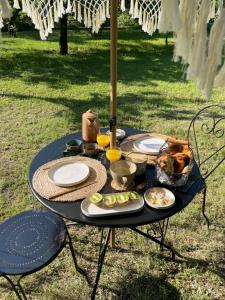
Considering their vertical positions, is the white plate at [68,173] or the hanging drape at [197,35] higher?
the hanging drape at [197,35]

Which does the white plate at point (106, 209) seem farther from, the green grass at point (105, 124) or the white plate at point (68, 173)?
the green grass at point (105, 124)

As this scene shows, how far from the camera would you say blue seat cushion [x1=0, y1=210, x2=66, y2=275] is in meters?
2.10

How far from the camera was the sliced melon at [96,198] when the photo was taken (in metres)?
2.01

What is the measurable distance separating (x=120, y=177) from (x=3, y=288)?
4.66 feet

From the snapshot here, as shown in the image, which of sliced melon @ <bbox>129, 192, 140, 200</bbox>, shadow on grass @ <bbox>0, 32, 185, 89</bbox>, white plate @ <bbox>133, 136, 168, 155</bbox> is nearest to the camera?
sliced melon @ <bbox>129, 192, 140, 200</bbox>

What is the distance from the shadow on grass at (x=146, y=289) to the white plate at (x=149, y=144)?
105 centimetres

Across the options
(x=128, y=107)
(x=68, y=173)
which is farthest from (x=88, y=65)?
(x=68, y=173)

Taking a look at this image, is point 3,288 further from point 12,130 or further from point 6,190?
point 12,130

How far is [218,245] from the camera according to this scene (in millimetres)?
3135

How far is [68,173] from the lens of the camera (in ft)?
7.52

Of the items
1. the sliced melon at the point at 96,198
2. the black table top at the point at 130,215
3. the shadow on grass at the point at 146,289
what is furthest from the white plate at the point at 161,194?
the shadow on grass at the point at 146,289

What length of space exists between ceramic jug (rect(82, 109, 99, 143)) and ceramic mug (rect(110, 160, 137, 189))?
0.49 metres

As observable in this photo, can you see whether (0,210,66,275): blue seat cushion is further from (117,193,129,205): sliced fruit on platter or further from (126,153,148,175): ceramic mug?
(126,153,148,175): ceramic mug

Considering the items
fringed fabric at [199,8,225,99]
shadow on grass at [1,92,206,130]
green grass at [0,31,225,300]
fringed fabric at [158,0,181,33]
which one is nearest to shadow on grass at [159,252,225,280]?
green grass at [0,31,225,300]
